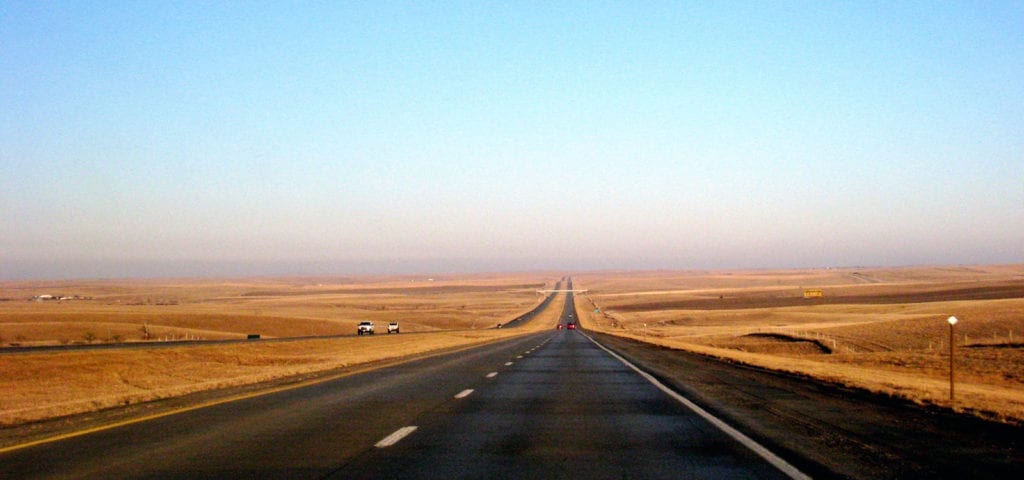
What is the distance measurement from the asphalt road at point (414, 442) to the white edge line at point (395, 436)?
1.0 inches

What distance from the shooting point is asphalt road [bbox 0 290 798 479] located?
9758mm

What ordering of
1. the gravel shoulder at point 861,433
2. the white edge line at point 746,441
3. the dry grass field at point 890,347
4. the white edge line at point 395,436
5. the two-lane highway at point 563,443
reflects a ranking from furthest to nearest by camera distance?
1. the dry grass field at point 890,347
2. the white edge line at point 395,436
3. the gravel shoulder at point 861,433
4. the two-lane highway at point 563,443
5. the white edge line at point 746,441

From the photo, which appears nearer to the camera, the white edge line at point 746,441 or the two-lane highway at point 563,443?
the white edge line at point 746,441

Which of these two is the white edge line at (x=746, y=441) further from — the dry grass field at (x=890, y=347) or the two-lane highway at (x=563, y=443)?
the dry grass field at (x=890, y=347)

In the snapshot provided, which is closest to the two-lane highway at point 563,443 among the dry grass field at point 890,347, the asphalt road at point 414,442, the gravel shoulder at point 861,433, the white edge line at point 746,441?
the asphalt road at point 414,442

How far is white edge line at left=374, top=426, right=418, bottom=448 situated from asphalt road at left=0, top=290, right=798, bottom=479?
26 millimetres

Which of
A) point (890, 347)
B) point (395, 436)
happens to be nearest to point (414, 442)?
point (395, 436)

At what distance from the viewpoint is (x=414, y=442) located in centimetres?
1188

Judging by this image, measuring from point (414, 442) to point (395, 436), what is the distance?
2.03ft

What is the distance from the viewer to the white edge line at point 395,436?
38.2ft

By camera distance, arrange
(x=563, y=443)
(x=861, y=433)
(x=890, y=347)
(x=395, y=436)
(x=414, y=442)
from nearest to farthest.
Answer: (x=414, y=442) → (x=563, y=443) → (x=395, y=436) → (x=861, y=433) → (x=890, y=347)

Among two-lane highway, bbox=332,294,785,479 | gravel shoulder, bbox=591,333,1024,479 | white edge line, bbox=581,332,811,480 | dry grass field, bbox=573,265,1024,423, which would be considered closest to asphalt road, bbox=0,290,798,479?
two-lane highway, bbox=332,294,785,479

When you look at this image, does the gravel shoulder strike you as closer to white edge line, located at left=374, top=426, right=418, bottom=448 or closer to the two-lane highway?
the two-lane highway

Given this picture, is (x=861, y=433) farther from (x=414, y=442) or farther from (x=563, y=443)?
(x=414, y=442)
